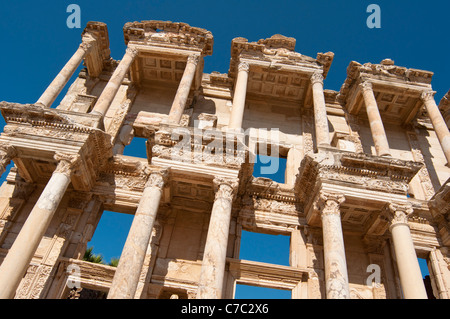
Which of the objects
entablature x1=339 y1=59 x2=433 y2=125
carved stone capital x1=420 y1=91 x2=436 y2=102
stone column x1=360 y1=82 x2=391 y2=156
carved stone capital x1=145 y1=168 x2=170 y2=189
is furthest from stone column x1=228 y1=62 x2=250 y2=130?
carved stone capital x1=420 y1=91 x2=436 y2=102

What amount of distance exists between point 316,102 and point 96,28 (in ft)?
36.1

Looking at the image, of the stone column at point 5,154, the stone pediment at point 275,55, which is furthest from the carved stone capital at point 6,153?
the stone pediment at point 275,55

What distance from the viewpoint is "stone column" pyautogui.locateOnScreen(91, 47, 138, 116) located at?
13.2 m

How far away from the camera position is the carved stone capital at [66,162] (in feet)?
35.4

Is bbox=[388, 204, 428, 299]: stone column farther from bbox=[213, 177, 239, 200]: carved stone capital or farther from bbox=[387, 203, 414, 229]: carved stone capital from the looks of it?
bbox=[213, 177, 239, 200]: carved stone capital

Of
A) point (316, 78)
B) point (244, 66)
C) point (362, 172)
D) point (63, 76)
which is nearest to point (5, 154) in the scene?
point (63, 76)

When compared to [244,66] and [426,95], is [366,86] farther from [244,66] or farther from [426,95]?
[244,66]

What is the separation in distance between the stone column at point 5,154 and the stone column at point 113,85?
2956mm

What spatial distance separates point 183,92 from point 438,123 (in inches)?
427

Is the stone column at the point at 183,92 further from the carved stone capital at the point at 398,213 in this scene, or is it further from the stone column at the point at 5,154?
the carved stone capital at the point at 398,213

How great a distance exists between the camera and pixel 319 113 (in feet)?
46.4
